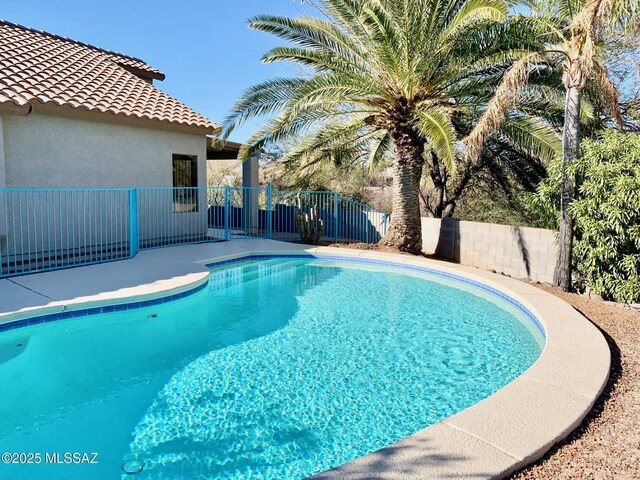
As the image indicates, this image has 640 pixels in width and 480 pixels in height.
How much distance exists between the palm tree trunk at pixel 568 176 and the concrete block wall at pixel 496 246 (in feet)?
2.13

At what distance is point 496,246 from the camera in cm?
1159

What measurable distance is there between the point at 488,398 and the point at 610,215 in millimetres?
5735

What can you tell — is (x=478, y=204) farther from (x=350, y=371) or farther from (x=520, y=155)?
(x=350, y=371)

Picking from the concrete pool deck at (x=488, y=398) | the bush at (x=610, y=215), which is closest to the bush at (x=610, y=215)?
the bush at (x=610, y=215)

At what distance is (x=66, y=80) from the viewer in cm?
1177

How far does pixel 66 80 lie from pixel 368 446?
1227 cm

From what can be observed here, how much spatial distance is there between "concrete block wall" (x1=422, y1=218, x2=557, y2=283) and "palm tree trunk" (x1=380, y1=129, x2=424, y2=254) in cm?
79

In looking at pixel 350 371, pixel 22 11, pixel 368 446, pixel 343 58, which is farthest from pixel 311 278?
pixel 22 11

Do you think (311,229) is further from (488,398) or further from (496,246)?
(488,398)

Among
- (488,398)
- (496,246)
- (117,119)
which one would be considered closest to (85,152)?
(117,119)

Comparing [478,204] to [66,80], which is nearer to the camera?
[66,80]

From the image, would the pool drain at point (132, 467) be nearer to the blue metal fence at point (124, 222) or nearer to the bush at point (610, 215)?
the blue metal fence at point (124, 222)

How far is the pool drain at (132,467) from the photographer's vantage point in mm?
3596

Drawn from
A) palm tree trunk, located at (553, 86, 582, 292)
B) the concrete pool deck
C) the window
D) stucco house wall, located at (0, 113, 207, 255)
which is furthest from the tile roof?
palm tree trunk, located at (553, 86, 582, 292)
